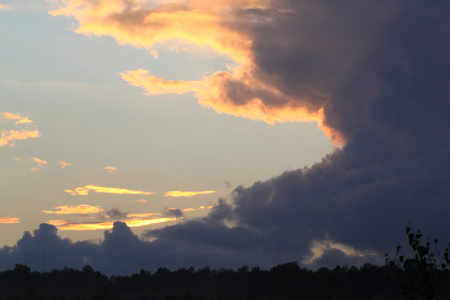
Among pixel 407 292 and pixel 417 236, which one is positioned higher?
pixel 417 236

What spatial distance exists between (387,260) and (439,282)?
3752mm

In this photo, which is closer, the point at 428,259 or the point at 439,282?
the point at 439,282

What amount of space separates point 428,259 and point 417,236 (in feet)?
5.90

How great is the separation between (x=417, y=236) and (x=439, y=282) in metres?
3.63

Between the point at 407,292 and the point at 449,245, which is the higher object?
the point at 449,245

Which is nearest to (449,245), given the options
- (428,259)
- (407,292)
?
(428,259)

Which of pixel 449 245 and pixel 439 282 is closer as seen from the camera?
pixel 439 282

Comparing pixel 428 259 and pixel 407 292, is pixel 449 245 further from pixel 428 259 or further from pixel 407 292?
pixel 407 292

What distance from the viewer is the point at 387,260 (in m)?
40.6

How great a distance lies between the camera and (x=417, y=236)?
40625 millimetres

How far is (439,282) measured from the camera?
3822 centimetres

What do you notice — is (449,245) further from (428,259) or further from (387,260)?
(387,260)

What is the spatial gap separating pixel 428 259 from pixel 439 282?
271 cm

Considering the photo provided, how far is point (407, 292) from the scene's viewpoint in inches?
1587
